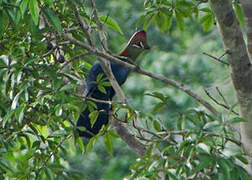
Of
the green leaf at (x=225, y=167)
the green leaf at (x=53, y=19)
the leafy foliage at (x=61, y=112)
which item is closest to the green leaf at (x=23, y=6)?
the leafy foliage at (x=61, y=112)

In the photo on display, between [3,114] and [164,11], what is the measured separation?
77 centimetres

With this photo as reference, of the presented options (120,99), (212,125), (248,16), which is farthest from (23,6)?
(248,16)

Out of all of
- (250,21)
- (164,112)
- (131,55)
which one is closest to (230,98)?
(164,112)

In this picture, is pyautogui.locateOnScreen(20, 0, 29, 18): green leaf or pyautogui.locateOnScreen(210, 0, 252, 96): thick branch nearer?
pyautogui.locateOnScreen(20, 0, 29, 18): green leaf

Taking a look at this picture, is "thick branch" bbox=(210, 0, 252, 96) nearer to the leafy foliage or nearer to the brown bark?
the brown bark

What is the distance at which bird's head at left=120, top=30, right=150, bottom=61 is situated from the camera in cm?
240

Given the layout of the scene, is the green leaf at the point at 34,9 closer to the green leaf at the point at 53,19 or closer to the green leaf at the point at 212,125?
the green leaf at the point at 53,19

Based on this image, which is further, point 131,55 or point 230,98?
point 230,98

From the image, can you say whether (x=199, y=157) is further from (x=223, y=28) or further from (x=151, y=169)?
(x=223, y=28)

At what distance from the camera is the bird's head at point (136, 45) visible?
2396mm

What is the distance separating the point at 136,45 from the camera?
2.45 metres

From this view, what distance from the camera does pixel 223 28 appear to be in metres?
1.96

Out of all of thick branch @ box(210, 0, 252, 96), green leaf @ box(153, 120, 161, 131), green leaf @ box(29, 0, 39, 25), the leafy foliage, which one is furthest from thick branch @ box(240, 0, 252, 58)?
green leaf @ box(29, 0, 39, 25)

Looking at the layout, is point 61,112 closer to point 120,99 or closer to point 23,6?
point 120,99
